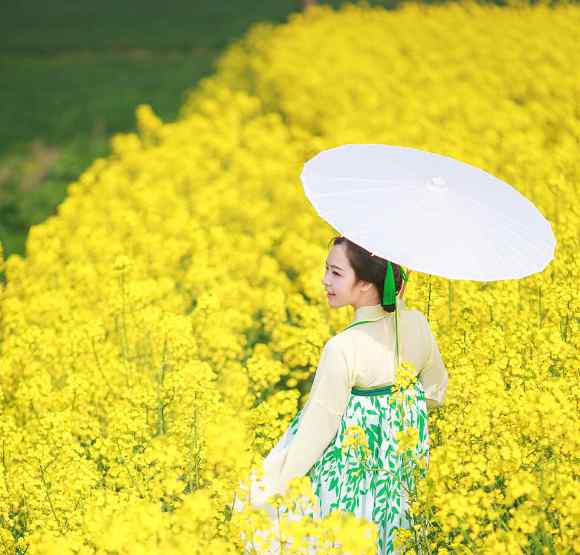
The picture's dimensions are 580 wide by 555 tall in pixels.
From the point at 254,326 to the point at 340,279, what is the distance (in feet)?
8.18

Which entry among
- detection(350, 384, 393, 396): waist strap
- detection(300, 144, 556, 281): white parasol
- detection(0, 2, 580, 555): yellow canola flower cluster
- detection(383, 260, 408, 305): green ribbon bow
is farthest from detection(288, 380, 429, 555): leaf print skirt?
detection(300, 144, 556, 281): white parasol

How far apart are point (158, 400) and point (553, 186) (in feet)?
7.82

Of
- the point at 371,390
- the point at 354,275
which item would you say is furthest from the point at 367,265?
the point at 371,390

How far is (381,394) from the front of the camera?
2.92m

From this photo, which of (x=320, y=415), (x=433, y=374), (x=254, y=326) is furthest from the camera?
(x=254, y=326)

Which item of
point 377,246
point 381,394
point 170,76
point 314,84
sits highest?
point 377,246

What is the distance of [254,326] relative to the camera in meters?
5.35

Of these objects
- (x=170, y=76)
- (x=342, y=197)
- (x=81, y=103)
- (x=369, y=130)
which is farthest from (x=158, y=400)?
(x=170, y=76)

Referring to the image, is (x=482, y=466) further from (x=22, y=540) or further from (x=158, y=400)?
(x=158, y=400)

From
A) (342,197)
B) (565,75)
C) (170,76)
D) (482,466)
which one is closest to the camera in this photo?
(482,466)

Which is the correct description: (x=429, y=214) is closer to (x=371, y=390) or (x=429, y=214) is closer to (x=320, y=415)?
(x=371, y=390)

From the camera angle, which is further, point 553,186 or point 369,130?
point 369,130

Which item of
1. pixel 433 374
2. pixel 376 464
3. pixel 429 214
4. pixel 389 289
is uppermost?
pixel 429 214

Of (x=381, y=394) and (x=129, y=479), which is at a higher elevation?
(x=381, y=394)
